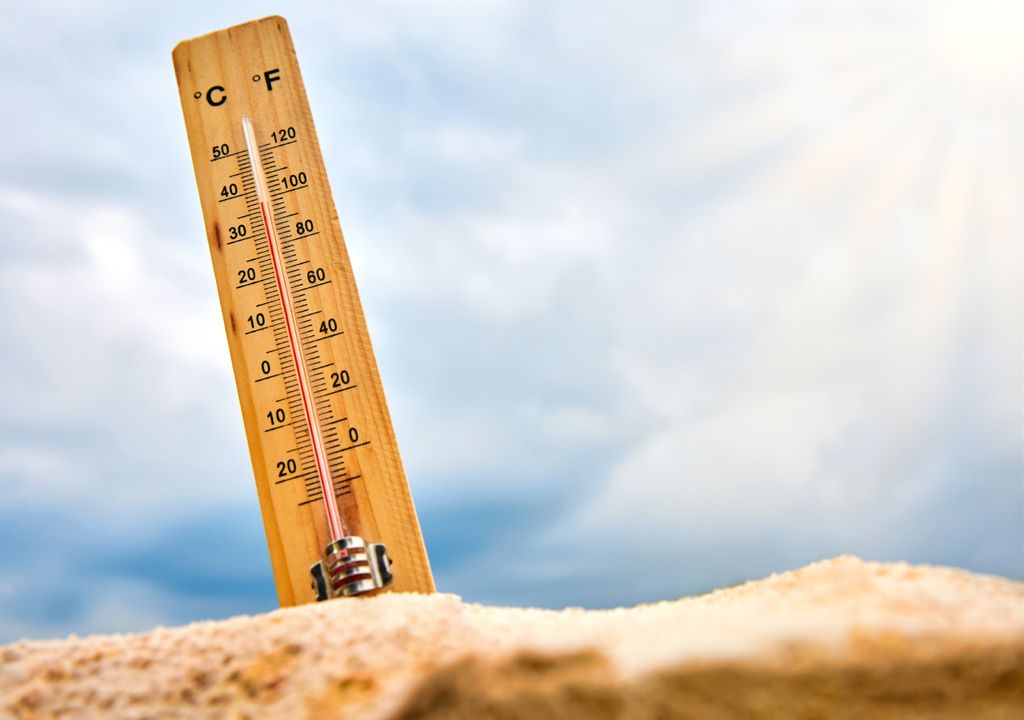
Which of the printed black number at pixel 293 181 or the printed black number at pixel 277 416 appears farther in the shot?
the printed black number at pixel 293 181

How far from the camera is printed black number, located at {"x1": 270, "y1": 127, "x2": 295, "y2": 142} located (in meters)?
2.43

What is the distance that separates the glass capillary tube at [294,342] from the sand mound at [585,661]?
567 mm

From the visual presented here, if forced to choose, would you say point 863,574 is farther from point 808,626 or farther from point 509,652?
point 509,652

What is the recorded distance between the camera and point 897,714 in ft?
3.40

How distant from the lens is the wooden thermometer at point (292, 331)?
210 cm

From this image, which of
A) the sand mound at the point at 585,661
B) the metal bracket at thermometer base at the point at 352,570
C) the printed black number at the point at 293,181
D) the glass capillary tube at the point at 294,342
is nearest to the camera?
the sand mound at the point at 585,661

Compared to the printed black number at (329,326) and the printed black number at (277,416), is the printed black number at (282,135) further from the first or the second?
the printed black number at (277,416)

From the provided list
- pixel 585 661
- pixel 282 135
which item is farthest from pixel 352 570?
pixel 282 135

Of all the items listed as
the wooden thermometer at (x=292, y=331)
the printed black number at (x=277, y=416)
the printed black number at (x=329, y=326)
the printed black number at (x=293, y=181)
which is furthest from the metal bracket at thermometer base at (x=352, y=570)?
the printed black number at (x=293, y=181)

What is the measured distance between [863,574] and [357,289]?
138 centimetres

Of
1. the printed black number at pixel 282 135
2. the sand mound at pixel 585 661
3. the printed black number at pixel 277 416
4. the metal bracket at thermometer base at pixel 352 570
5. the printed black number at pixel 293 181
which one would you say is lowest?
the sand mound at pixel 585 661

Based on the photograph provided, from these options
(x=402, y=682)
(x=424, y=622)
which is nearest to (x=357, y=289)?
(x=424, y=622)

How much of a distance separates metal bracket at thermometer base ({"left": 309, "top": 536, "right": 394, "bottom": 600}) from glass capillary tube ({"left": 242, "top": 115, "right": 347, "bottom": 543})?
0.15ft

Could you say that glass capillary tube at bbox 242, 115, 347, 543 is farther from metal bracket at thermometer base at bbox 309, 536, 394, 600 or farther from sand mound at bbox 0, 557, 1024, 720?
sand mound at bbox 0, 557, 1024, 720
